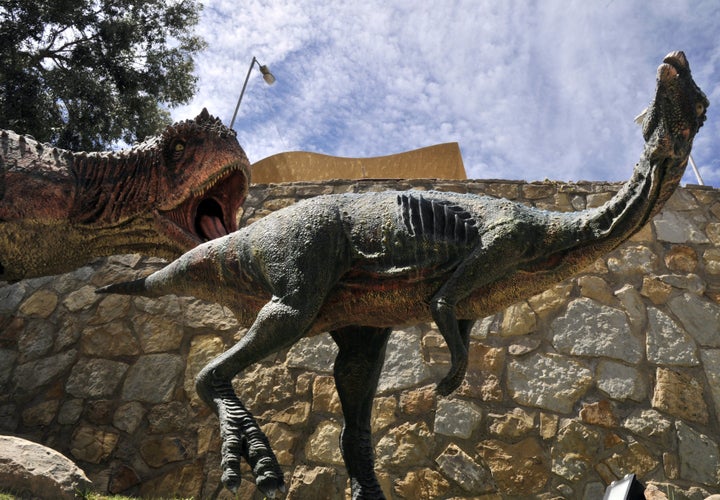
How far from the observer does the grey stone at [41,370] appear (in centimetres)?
530

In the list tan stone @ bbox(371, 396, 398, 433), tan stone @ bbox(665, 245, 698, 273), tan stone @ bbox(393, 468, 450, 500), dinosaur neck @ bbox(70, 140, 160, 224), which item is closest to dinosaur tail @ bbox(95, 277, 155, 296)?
dinosaur neck @ bbox(70, 140, 160, 224)

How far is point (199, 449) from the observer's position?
478 centimetres

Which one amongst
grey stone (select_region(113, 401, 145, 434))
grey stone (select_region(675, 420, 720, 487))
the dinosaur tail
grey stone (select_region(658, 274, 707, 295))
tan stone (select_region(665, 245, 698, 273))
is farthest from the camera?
tan stone (select_region(665, 245, 698, 273))

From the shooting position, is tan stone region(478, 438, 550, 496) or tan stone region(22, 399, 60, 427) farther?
tan stone region(22, 399, 60, 427)

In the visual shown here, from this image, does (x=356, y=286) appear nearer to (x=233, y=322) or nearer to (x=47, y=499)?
(x=47, y=499)

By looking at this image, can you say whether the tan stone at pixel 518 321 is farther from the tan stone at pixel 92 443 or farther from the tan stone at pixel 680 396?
the tan stone at pixel 92 443

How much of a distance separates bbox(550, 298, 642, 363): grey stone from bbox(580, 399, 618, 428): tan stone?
0.38m

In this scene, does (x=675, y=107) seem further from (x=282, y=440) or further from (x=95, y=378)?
(x=95, y=378)

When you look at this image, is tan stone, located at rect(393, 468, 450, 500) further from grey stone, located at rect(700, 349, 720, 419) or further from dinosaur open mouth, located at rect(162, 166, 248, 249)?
dinosaur open mouth, located at rect(162, 166, 248, 249)

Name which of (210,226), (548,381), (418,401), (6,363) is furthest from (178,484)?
(548,381)

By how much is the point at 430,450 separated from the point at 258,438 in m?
2.87

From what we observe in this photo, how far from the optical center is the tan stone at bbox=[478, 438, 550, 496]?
14.3 ft

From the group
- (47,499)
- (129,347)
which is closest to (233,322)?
(129,347)

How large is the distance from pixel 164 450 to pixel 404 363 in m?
1.84
